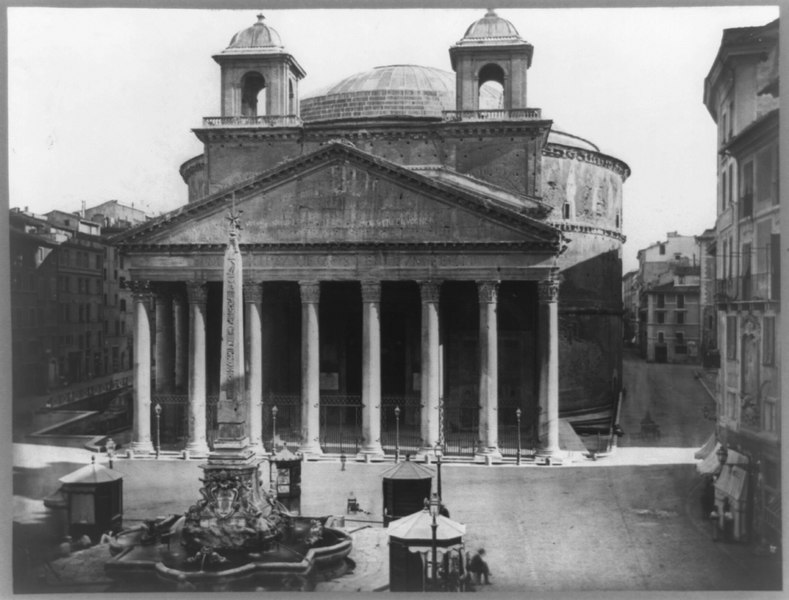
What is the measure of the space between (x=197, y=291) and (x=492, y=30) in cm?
960

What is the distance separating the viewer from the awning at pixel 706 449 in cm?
1634

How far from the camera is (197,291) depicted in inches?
859

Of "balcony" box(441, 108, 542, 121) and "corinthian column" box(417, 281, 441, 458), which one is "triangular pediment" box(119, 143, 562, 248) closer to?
"corinthian column" box(417, 281, 441, 458)

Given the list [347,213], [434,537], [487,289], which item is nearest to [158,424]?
[347,213]

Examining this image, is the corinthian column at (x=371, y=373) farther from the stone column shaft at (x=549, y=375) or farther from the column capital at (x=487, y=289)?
the stone column shaft at (x=549, y=375)

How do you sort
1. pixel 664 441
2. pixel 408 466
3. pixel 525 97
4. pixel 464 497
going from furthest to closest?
pixel 525 97 → pixel 664 441 → pixel 464 497 → pixel 408 466

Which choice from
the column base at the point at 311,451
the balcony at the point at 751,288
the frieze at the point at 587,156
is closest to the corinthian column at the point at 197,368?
the column base at the point at 311,451

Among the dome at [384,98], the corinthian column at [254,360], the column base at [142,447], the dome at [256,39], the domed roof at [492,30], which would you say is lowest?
the column base at [142,447]

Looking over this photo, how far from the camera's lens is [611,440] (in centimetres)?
2191

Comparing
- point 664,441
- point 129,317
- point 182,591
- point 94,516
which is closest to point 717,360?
point 664,441

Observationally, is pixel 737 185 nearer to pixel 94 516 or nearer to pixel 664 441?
pixel 664 441

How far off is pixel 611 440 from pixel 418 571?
31.9 feet

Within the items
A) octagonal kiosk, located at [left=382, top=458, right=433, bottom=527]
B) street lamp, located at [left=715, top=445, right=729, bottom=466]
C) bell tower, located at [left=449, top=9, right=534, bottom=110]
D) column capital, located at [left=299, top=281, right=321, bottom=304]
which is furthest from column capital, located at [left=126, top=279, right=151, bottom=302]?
street lamp, located at [left=715, top=445, right=729, bottom=466]

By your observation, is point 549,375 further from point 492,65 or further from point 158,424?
point 158,424
